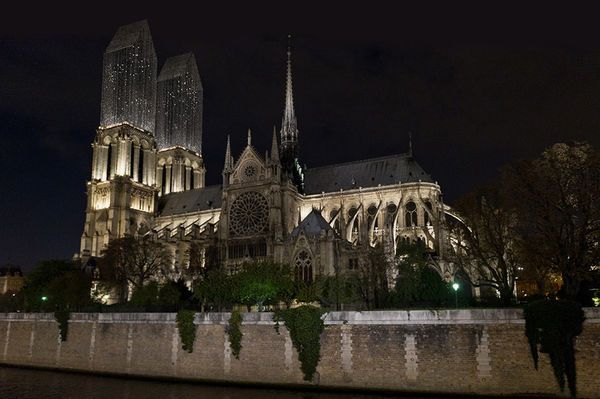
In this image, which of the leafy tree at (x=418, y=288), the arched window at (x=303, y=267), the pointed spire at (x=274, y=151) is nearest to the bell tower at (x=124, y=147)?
the pointed spire at (x=274, y=151)

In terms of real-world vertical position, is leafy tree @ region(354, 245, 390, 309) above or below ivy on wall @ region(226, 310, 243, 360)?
above

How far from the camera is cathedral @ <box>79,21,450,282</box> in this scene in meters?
50.6

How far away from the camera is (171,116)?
9556cm

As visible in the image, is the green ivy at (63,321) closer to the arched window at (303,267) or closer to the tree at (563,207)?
the arched window at (303,267)

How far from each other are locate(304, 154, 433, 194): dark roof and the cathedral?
0.16 meters

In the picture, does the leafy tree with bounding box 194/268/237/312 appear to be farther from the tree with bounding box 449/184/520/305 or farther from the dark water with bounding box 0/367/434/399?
the tree with bounding box 449/184/520/305

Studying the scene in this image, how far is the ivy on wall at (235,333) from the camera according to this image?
2762cm

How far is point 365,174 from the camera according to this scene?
65.5m

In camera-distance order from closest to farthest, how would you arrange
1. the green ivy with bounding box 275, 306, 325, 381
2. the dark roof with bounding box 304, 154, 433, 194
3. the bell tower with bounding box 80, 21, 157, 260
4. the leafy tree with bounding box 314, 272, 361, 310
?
the green ivy with bounding box 275, 306, 325, 381 → the leafy tree with bounding box 314, 272, 361, 310 → the dark roof with bounding box 304, 154, 433, 194 → the bell tower with bounding box 80, 21, 157, 260

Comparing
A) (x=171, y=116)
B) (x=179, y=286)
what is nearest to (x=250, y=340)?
(x=179, y=286)

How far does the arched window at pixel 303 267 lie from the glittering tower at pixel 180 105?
5338cm

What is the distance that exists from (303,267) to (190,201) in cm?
3570

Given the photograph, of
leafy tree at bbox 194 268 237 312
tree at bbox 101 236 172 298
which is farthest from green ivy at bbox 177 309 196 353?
tree at bbox 101 236 172 298

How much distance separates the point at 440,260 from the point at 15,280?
73.8 meters
